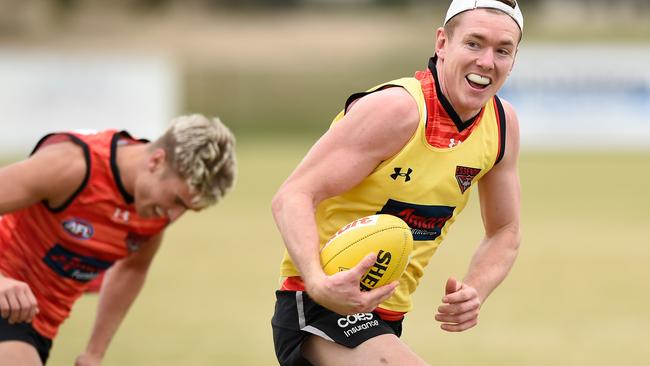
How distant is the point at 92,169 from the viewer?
591 centimetres

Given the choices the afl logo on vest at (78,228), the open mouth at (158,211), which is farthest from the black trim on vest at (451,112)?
the afl logo on vest at (78,228)

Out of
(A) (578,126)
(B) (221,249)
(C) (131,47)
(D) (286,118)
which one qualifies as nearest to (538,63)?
(A) (578,126)

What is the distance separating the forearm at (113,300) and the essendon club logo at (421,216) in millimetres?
2018

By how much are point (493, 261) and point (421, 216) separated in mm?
555

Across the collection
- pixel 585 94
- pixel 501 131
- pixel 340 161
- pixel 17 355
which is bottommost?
pixel 585 94

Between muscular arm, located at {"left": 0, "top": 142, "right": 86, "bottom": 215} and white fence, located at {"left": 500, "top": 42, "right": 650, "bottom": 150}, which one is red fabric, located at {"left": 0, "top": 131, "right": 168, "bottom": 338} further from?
white fence, located at {"left": 500, "top": 42, "right": 650, "bottom": 150}

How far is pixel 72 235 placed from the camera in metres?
5.96

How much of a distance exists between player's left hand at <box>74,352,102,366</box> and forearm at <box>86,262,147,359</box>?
1.5 inches

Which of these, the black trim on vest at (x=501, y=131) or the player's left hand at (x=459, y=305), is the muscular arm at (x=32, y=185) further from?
the black trim on vest at (x=501, y=131)

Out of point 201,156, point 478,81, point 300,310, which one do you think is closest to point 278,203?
point 300,310

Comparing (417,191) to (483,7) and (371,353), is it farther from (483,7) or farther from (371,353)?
(483,7)

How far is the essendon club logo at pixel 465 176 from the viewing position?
4.81 metres

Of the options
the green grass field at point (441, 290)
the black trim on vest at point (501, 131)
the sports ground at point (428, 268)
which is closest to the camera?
the black trim on vest at point (501, 131)

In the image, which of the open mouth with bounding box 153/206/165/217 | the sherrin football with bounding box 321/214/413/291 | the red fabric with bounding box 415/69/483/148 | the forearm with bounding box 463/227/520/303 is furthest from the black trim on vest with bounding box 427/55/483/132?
the open mouth with bounding box 153/206/165/217
